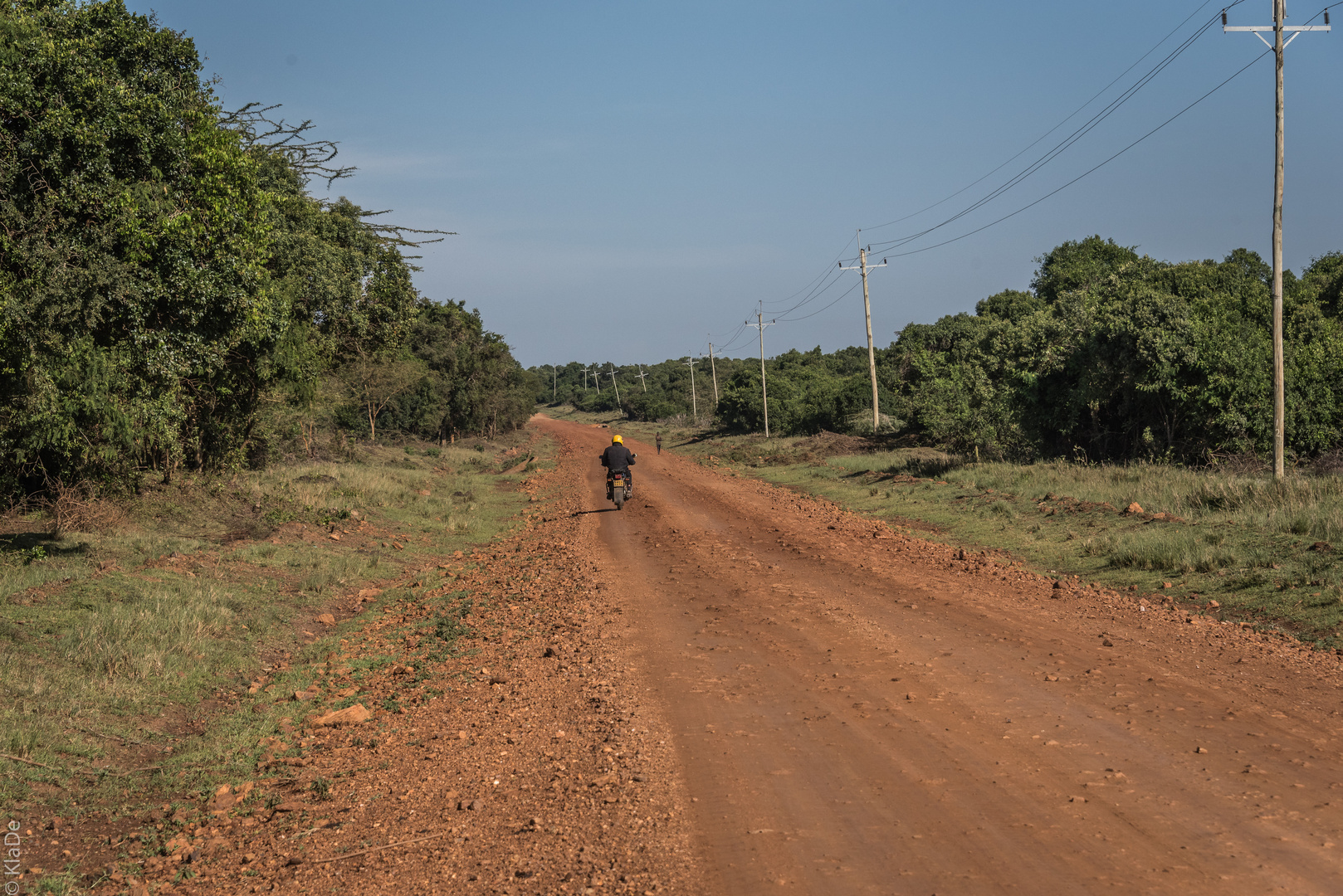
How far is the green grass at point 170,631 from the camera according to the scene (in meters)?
6.97

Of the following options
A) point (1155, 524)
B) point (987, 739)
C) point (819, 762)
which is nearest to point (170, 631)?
point (819, 762)

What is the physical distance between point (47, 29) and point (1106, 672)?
14.2m

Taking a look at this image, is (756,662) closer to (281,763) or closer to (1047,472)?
(281,763)

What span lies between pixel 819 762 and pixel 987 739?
51.2 inches

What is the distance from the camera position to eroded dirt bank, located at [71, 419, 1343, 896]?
4.65 metres

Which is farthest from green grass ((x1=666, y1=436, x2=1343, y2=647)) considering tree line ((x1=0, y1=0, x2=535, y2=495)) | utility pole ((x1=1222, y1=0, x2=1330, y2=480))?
tree line ((x1=0, y1=0, x2=535, y2=495))

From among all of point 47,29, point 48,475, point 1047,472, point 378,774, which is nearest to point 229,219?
point 47,29

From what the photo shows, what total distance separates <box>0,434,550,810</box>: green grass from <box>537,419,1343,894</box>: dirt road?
3912mm

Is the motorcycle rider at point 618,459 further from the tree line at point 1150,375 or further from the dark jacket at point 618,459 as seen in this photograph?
the tree line at point 1150,375

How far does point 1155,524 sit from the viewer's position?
1531cm

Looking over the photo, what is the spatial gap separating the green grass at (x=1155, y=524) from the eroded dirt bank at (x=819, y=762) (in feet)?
4.40

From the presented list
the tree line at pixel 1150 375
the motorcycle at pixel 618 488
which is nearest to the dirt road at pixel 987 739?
the motorcycle at pixel 618 488

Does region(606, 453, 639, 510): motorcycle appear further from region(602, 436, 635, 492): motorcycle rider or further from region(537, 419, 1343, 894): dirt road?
region(537, 419, 1343, 894): dirt road

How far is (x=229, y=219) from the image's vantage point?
39.3 ft
